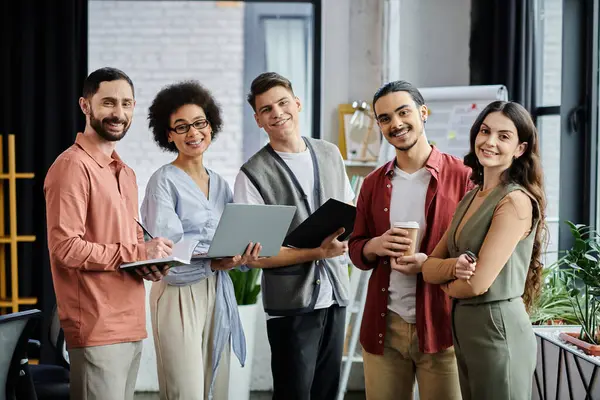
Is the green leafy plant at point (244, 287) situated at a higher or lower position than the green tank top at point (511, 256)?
lower

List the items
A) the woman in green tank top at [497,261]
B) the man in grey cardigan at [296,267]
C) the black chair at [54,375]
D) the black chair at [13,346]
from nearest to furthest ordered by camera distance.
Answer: the woman in green tank top at [497,261], the black chair at [13,346], the man in grey cardigan at [296,267], the black chair at [54,375]

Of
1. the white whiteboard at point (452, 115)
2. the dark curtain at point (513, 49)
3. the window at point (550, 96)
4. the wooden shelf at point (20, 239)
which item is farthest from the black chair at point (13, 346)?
the dark curtain at point (513, 49)

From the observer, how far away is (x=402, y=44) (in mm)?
4543

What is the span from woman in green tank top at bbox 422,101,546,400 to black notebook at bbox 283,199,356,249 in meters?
0.35

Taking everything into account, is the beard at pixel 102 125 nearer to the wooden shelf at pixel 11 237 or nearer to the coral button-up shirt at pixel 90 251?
the coral button-up shirt at pixel 90 251

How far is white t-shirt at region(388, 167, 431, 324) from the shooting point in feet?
7.78

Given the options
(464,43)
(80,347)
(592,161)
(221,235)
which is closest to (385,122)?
(221,235)

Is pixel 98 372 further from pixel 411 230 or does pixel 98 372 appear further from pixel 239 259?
pixel 411 230

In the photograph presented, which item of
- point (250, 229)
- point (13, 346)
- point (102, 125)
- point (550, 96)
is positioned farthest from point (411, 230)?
point (550, 96)

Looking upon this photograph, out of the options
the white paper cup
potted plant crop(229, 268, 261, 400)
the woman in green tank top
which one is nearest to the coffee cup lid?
the white paper cup

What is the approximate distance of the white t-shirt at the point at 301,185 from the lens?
266cm

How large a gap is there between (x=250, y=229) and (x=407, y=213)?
21.1 inches

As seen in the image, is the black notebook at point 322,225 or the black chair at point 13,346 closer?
the black chair at point 13,346

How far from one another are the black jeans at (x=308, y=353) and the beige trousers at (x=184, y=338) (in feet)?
0.79
